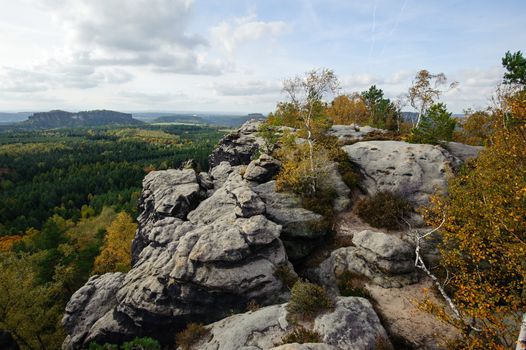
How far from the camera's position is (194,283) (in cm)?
2194

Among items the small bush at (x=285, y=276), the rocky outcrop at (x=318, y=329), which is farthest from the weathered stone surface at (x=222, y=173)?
the rocky outcrop at (x=318, y=329)

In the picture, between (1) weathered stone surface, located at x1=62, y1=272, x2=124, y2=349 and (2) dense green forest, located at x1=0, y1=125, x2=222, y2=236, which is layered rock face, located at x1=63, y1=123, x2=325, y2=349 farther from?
(2) dense green forest, located at x1=0, y1=125, x2=222, y2=236

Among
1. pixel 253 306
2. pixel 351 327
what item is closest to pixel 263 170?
pixel 253 306

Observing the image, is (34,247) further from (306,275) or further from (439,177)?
(439,177)

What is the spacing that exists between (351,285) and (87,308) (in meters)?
24.9

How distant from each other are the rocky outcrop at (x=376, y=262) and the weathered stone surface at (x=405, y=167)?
1000 centimetres

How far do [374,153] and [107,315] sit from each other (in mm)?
34816

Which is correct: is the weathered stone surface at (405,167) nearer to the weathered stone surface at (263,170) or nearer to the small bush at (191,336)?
the weathered stone surface at (263,170)

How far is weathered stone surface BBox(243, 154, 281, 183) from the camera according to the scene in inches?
1449

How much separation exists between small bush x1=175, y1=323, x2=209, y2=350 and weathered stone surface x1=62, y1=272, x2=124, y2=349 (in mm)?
10546

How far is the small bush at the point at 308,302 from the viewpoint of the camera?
17.6m

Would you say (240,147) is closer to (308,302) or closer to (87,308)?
(87,308)

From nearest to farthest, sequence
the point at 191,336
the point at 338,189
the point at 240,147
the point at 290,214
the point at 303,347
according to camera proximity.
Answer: the point at 303,347 < the point at 191,336 < the point at 290,214 < the point at 338,189 < the point at 240,147

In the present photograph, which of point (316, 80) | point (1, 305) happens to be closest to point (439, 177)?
point (316, 80)
